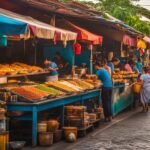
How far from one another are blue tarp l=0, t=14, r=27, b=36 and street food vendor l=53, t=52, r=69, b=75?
7.00m

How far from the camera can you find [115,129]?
43.1ft

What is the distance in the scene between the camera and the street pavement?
34.3 ft

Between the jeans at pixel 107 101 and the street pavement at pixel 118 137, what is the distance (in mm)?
354

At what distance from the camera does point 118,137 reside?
38.7 feet

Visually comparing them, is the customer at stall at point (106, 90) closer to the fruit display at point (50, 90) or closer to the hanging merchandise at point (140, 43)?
the fruit display at point (50, 90)

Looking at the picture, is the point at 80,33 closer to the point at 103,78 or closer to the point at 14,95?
the point at 103,78

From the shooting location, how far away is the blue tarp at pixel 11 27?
920cm

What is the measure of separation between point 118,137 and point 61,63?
5.51 metres

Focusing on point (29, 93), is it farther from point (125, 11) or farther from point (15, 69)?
point (125, 11)

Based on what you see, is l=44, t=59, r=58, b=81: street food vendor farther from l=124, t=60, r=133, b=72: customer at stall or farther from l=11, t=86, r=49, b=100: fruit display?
l=124, t=60, r=133, b=72: customer at stall

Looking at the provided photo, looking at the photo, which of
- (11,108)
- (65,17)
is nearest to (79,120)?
(11,108)

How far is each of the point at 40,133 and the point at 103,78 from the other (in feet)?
15.6

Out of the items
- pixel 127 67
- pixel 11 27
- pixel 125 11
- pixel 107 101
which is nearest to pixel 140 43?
pixel 127 67

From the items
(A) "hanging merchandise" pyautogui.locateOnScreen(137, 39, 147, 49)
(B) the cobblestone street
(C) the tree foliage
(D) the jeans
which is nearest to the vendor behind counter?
(D) the jeans
